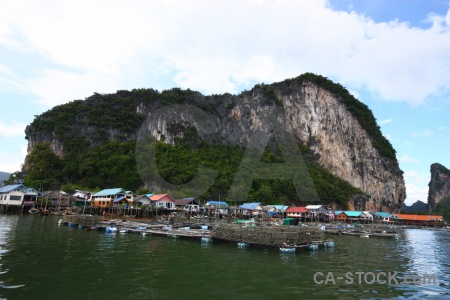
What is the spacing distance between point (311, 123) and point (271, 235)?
96.9 meters

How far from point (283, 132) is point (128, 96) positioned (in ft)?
211

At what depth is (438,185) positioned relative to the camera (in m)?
162

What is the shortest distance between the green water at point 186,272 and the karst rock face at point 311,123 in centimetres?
8527

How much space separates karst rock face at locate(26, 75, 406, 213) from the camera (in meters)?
110

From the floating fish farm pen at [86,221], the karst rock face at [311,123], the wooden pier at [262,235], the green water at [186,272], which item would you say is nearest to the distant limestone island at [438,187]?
the karst rock face at [311,123]

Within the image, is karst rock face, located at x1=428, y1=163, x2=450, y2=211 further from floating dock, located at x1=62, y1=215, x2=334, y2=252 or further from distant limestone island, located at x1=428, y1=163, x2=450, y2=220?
floating dock, located at x1=62, y1=215, x2=334, y2=252

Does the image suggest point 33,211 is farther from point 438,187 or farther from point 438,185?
point 438,185

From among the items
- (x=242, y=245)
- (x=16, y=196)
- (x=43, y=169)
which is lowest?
(x=242, y=245)

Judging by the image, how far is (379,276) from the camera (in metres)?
15.9

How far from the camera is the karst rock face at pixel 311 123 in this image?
109688 millimetres

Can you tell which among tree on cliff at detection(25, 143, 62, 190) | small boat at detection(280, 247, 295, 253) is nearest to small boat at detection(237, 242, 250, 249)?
small boat at detection(280, 247, 295, 253)

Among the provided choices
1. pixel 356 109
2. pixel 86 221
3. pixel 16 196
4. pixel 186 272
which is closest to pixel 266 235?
pixel 186 272

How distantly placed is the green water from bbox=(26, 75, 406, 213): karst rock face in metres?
85.3

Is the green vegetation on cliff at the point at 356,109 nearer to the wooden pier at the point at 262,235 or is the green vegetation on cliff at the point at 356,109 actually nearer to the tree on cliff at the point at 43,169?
the tree on cliff at the point at 43,169
